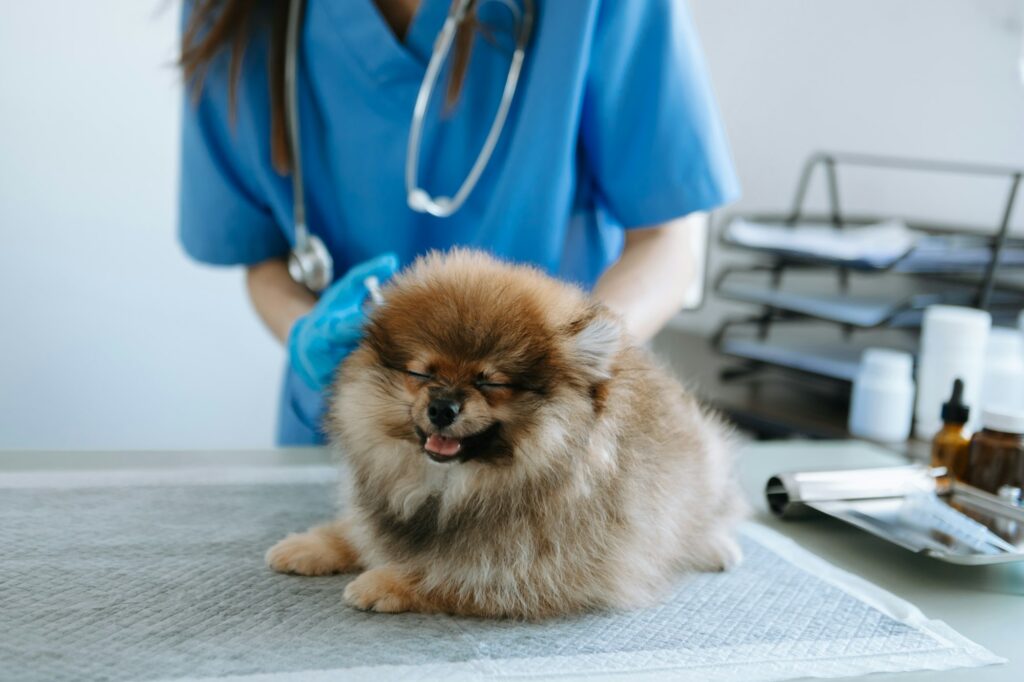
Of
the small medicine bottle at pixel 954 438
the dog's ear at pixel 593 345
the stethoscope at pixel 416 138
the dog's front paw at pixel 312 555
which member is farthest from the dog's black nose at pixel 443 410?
the small medicine bottle at pixel 954 438

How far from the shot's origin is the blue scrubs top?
3.95 feet

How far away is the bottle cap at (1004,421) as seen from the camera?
1.08 metres

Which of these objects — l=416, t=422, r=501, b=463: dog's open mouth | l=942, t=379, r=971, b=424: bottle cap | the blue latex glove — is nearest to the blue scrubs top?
the blue latex glove

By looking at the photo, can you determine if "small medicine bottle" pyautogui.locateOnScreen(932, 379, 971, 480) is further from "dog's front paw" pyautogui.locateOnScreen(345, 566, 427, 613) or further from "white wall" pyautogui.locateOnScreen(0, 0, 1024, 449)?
"white wall" pyautogui.locateOnScreen(0, 0, 1024, 449)

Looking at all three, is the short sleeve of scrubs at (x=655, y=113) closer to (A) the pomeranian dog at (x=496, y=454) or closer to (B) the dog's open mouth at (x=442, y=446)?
(A) the pomeranian dog at (x=496, y=454)

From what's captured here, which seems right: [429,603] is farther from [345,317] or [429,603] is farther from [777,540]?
[777,540]

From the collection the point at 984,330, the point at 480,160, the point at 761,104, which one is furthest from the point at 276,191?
the point at 761,104

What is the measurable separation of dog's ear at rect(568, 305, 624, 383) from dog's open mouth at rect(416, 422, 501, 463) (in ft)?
0.30

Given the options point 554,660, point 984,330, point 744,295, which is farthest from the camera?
point 744,295

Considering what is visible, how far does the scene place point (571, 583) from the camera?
834 mm

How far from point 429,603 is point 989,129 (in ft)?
5.81

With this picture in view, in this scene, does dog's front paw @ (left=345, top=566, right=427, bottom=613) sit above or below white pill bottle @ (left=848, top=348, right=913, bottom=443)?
below

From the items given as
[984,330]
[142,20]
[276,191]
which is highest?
[142,20]

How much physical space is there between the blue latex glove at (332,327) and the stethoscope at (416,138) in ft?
0.56
